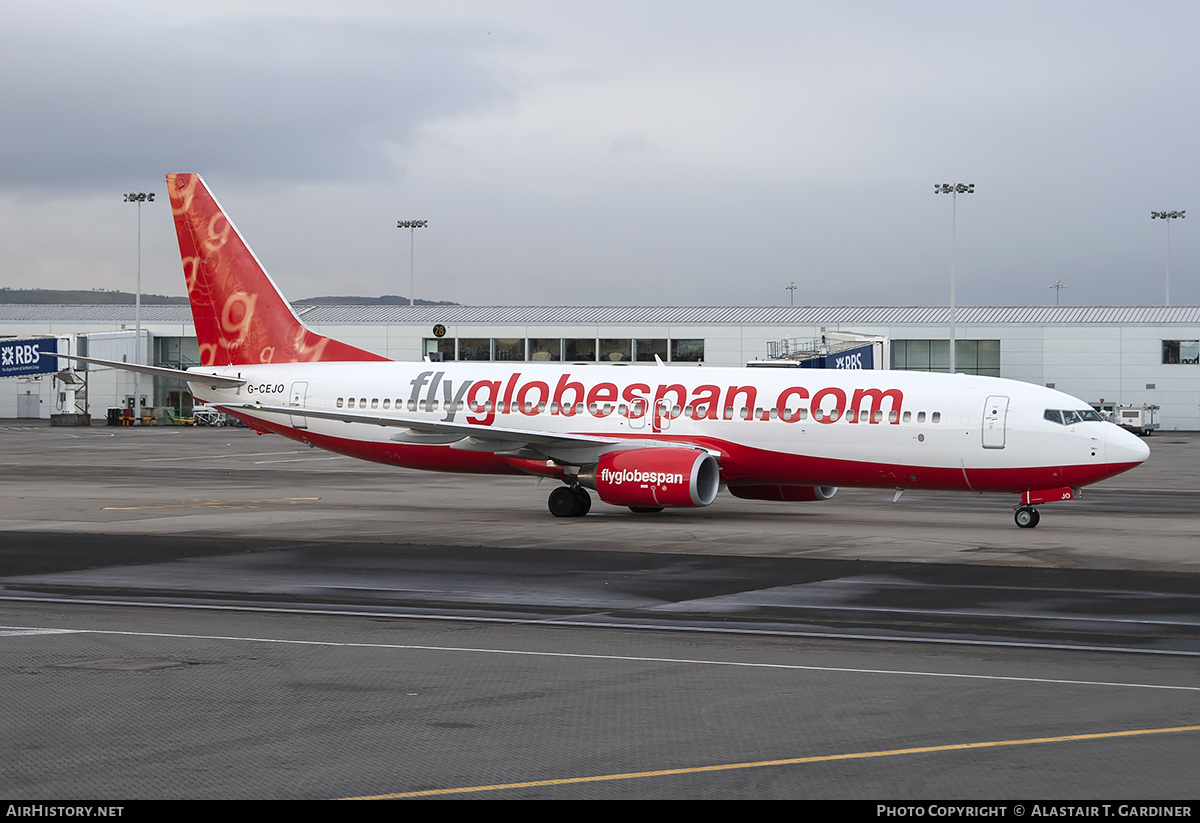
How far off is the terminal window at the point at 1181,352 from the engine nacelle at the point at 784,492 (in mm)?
73077

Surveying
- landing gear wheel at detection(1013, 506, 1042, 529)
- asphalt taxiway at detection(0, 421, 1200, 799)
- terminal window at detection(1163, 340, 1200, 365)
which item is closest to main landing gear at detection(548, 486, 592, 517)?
asphalt taxiway at detection(0, 421, 1200, 799)

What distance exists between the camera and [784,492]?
34.4 m

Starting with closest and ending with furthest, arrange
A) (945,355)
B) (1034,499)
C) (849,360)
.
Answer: (1034,499) → (849,360) → (945,355)

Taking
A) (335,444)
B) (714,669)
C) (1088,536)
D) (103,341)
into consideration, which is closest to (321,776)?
(714,669)

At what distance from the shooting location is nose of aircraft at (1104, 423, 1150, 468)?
29.4m

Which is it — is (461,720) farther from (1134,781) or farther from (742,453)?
(742,453)

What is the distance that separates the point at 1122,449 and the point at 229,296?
25660mm

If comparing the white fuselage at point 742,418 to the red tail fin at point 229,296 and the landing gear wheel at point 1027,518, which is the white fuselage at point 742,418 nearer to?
the landing gear wheel at point 1027,518

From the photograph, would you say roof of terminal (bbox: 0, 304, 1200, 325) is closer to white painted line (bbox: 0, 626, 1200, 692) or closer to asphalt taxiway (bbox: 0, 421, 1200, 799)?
asphalt taxiway (bbox: 0, 421, 1200, 799)

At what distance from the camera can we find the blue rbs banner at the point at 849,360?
64.1 metres

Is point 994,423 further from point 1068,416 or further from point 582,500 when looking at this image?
point 582,500

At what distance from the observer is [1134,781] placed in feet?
31.3

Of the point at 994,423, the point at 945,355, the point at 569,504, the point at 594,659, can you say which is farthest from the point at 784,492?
the point at 945,355

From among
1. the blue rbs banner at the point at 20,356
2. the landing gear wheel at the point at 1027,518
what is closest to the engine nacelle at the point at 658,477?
the landing gear wheel at the point at 1027,518
